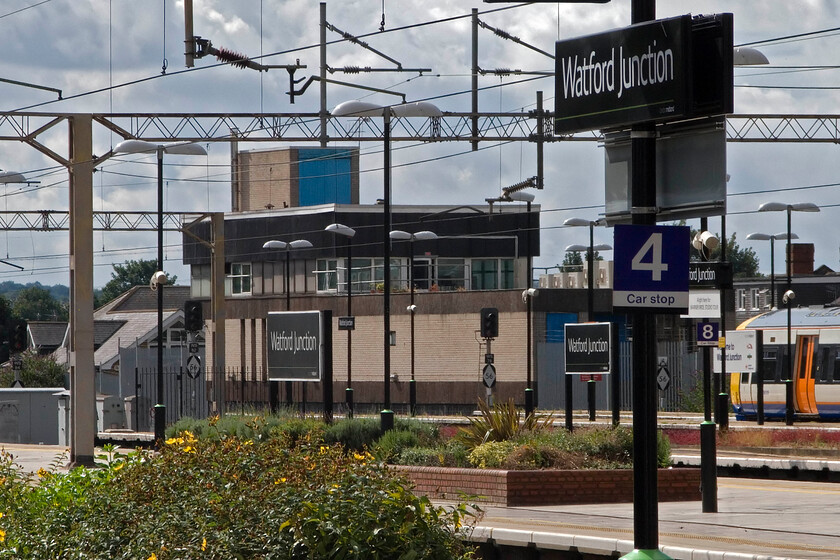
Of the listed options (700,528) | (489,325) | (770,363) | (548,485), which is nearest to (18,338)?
(489,325)

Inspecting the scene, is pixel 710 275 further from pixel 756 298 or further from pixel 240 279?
pixel 756 298

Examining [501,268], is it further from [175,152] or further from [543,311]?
[175,152]

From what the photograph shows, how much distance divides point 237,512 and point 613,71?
4.07 meters

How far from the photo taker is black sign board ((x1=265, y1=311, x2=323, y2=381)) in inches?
1018

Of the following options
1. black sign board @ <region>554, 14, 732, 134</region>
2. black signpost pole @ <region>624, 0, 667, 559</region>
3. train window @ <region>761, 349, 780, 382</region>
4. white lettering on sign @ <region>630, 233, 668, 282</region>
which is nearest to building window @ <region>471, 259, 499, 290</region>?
train window @ <region>761, 349, 780, 382</region>

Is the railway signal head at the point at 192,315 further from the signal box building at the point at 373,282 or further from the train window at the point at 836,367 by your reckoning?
the train window at the point at 836,367

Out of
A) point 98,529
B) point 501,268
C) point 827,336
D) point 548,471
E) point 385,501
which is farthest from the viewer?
point 501,268

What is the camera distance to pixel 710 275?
16312 mm

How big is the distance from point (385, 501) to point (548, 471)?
33.0ft

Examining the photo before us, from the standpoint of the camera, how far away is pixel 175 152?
1283 inches

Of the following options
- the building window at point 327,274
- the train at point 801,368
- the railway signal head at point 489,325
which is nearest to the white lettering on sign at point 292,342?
the train at point 801,368

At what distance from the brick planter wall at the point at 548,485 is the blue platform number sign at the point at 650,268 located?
11.0 metres

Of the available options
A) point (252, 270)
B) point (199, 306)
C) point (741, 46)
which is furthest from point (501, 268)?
point (741, 46)

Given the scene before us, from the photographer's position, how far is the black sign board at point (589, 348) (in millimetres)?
30453
